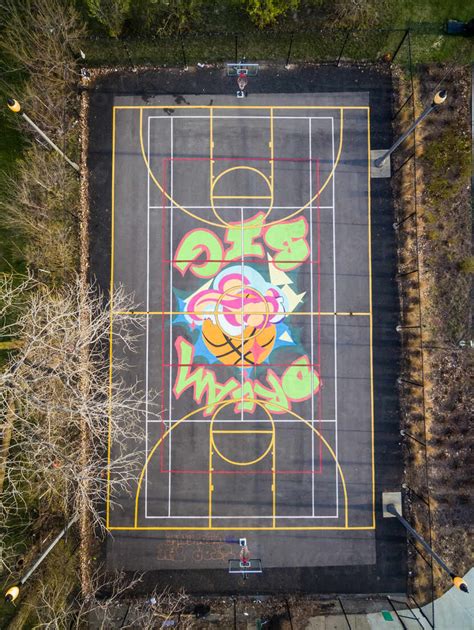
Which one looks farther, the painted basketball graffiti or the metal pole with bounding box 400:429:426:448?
the painted basketball graffiti

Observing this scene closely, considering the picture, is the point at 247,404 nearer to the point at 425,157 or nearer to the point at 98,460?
the point at 98,460

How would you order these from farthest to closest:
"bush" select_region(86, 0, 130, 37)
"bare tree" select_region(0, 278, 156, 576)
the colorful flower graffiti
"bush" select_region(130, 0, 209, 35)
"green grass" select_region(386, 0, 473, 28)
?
"green grass" select_region(386, 0, 473, 28), the colorful flower graffiti, "bush" select_region(130, 0, 209, 35), "bush" select_region(86, 0, 130, 37), "bare tree" select_region(0, 278, 156, 576)

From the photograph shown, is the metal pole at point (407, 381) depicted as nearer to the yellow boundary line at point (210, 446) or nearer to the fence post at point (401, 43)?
the yellow boundary line at point (210, 446)

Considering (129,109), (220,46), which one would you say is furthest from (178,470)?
(220,46)

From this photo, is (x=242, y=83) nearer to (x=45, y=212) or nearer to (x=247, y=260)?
(x=247, y=260)

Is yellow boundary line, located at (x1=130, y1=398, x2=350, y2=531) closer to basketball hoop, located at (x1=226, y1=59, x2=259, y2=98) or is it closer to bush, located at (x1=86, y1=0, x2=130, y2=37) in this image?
basketball hoop, located at (x1=226, y1=59, x2=259, y2=98)

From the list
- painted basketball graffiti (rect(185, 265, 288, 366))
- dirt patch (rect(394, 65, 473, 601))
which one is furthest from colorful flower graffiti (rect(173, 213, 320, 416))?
dirt patch (rect(394, 65, 473, 601))
